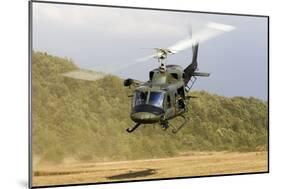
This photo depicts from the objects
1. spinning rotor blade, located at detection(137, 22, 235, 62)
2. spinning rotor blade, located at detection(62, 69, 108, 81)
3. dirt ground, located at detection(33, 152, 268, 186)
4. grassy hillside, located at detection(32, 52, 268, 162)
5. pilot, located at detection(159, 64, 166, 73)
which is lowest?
dirt ground, located at detection(33, 152, 268, 186)

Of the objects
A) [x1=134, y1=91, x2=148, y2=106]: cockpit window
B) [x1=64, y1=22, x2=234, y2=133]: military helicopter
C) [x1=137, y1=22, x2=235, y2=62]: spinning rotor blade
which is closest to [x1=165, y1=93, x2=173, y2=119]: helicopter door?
[x1=64, y1=22, x2=234, y2=133]: military helicopter

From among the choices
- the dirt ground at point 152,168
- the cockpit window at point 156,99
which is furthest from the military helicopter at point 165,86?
the dirt ground at point 152,168

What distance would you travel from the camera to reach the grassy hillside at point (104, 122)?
2936mm

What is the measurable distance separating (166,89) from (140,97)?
0.17 m

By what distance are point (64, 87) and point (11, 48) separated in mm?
367

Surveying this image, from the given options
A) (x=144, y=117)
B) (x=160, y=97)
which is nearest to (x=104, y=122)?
(x=144, y=117)

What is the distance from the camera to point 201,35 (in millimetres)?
3287

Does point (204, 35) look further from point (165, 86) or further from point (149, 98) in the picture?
point (149, 98)

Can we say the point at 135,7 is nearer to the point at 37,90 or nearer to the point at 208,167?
the point at 37,90

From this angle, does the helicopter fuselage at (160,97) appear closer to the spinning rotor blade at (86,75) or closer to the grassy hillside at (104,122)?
the grassy hillside at (104,122)

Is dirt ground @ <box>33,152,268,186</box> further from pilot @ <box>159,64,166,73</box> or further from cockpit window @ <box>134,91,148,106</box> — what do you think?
pilot @ <box>159,64,166,73</box>

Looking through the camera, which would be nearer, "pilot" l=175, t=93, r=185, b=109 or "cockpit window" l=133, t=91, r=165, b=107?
"cockpit window" l=133, t=91, r=165, b=107

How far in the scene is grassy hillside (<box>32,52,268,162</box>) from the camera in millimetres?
2936
